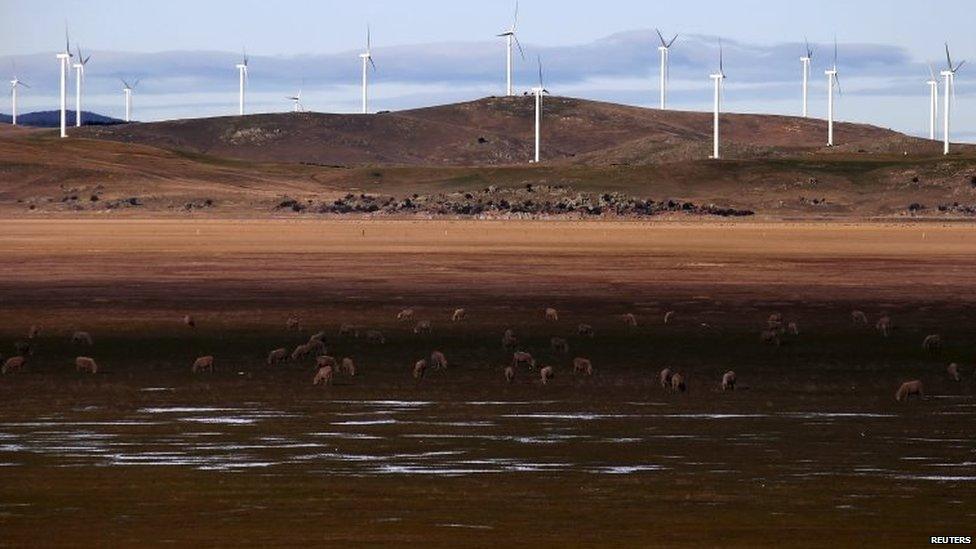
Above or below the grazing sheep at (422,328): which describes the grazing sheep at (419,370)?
below

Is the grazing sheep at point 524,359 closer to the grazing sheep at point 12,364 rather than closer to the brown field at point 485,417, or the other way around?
the brown field at point 485,417

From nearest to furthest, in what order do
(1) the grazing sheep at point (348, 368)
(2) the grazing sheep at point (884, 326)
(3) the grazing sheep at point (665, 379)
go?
1. (3) the grazing sheep at point (665, 379)
2. (1) the grazing sheep at point (348, 368)
3. (2) the grazing sheep at point (884, 326)

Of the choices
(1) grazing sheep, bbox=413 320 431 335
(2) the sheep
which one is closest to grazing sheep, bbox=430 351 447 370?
(1) grazing sheep, bbox=413 320 431 335

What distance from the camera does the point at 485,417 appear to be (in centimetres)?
2812

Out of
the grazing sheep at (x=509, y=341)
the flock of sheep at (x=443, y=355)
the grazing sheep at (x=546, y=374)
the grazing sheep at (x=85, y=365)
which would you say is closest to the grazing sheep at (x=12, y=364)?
the flock of sheep at (x=443, y=355)

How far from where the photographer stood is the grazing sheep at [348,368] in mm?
33938

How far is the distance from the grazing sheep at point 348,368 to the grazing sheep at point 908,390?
935 centimetres

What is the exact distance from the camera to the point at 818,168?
585 feet

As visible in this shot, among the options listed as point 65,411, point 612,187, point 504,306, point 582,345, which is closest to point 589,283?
point 504,306

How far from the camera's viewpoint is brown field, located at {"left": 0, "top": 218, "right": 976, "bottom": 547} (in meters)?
19.9

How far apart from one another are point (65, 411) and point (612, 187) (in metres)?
145

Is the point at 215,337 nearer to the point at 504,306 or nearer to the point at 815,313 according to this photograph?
the point at 504,306

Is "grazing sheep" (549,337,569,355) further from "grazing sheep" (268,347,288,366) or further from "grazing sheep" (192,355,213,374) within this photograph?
"grazing sheep" (192,355,213,374)

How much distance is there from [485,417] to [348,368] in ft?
21.5
